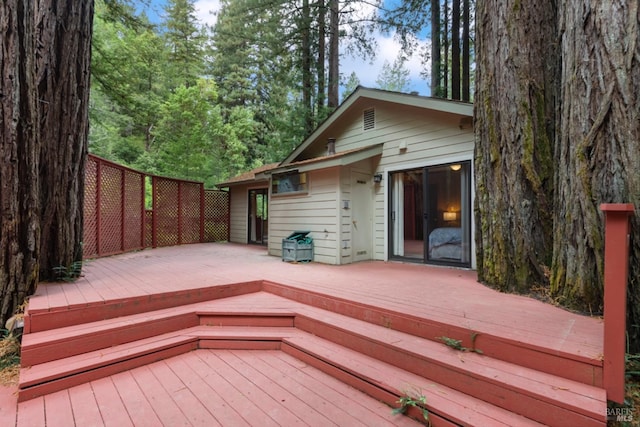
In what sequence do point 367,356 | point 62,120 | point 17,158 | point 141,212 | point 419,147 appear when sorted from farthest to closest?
point 141,212
point 419,147
point 62,120
point 17,158
point 367,356

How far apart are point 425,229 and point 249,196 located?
648 cm

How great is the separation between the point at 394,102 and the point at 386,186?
155 cm

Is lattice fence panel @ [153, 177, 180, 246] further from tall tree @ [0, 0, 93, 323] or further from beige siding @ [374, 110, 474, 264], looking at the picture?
beige siding @ [374, 110, 474, 264]

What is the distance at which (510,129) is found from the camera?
353 centimetres

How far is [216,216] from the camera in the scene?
10.7m

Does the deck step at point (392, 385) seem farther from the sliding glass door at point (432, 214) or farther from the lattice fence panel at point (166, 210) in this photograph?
the lattice fence panel at point (166, 210)

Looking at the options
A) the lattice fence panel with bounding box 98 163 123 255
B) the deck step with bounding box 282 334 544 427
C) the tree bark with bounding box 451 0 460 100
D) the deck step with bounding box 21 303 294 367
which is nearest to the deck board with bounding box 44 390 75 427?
the deck step with bounding box 21 303 294 367

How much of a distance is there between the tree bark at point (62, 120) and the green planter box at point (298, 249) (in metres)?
3.26

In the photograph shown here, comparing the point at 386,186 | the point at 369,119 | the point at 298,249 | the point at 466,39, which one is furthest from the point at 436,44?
the point at 298,249

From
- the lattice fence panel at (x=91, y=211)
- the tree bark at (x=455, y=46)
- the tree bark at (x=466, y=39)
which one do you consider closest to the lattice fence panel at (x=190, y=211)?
the lattice fence panel at (x=91, y=211)

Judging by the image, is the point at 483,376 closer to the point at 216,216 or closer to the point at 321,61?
the point at 216,216

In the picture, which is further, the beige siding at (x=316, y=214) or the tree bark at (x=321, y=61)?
the tree bark at (x=321, y=61)

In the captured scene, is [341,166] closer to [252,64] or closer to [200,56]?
[252,64]

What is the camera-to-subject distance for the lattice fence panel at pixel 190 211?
9438 millimetres
